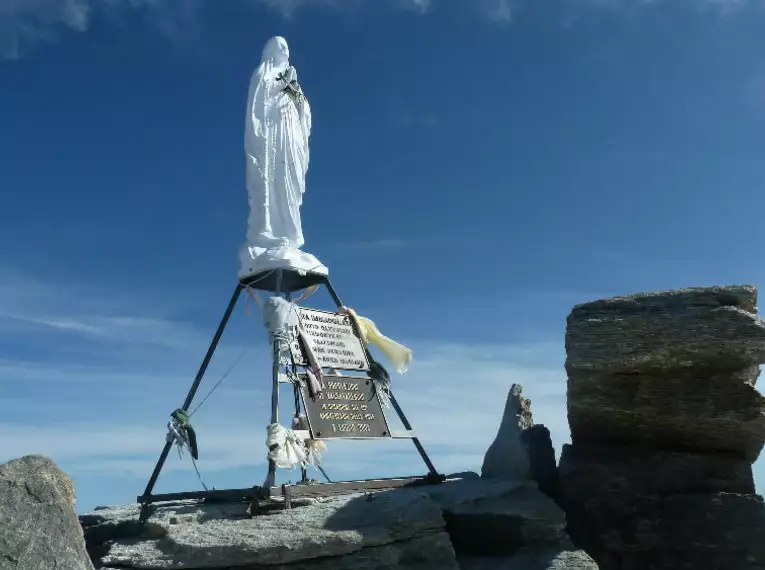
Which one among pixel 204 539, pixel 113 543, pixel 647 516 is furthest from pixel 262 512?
pixel 647 516

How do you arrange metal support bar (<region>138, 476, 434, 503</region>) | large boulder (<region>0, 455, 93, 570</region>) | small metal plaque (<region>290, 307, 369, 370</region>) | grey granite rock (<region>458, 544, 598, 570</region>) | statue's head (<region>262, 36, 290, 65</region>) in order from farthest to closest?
1. statue's head (<region>262, 36, 290, 65</region>)
2. small metal plaque (<region>290, 307, 369, 370</region>)
3. metal support bar (<region>138, 476, 434, 503</region>)
4. grey granite rock (<region>458, 544, 598, 570</region>)
5. large boulder (<region>0, 455, 93, 570</region>)

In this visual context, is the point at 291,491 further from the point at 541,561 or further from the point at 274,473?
the point at 541,561

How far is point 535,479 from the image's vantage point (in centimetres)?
1197

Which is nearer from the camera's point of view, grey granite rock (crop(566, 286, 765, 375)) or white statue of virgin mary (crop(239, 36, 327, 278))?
grey granite rock (crop(566, 286, 765, 375))

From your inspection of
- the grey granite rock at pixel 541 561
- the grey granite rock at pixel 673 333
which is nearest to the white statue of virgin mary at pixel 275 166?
the grey granite rock at pixel 673 333

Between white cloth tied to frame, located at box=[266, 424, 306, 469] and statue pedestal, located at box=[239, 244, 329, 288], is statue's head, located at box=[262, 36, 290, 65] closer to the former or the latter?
statue pedestal, located at box=[239, 244, 329, 288]

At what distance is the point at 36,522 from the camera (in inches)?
277

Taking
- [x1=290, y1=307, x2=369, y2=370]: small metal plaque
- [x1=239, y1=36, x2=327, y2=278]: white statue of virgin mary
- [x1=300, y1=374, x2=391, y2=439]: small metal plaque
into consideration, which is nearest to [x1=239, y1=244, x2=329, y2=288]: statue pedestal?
[x1=239, y1=36, x2=327, y2=278]: white statue of virgin mary

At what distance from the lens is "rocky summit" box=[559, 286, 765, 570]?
1065 cm

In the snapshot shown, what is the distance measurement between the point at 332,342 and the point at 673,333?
543 centimetres

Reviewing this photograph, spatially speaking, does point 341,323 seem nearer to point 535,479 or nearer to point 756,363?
point 535,479

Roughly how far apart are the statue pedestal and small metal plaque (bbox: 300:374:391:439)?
1.93m

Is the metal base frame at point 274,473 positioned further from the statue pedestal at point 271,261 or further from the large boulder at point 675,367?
the large boulder at point 675,367

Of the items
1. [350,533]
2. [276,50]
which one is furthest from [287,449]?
[276,50]
